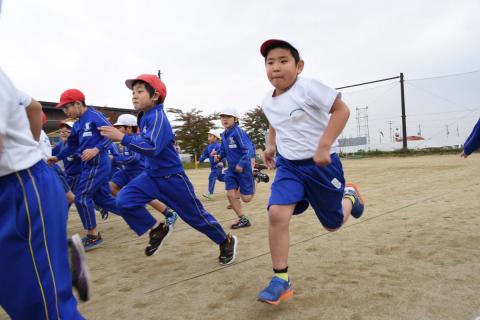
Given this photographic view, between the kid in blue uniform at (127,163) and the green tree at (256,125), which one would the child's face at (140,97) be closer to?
the kid in blue uniform at (127,163)

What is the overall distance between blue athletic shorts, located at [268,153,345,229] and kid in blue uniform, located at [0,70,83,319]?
1.38 meters

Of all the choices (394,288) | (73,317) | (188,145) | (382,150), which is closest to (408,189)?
(394,288)

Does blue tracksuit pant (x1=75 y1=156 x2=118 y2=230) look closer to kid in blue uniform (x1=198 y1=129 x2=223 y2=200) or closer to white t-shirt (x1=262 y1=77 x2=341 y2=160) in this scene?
white t-shirt (x1=262 y1=77 x2=341 y2=160)

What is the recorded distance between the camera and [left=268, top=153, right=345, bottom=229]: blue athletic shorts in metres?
2.49

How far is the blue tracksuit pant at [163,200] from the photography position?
10.9 ft

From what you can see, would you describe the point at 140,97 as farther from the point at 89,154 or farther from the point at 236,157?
the point at 236,157

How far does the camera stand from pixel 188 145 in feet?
120

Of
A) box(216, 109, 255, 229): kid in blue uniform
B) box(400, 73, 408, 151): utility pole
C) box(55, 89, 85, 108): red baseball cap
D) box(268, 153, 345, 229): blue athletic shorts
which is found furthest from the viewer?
box(400, 73, 408, 151): utility pole

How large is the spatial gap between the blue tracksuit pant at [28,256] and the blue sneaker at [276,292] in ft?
3.61

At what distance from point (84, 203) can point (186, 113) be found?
1338 inches

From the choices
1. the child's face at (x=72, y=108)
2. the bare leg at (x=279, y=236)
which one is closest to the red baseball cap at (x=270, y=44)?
the bare leg at (x=279, y=236)

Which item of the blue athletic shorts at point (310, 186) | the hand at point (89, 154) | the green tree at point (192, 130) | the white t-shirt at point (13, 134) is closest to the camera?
the white t-shirt at point (13, 134)

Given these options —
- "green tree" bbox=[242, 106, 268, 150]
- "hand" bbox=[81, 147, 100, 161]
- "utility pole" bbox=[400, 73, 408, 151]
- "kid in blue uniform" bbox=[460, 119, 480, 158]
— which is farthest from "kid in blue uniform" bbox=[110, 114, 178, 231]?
"green tree" bbox=[242, 106, 268, 150]

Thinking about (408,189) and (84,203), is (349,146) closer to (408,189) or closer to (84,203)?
(408,189)
